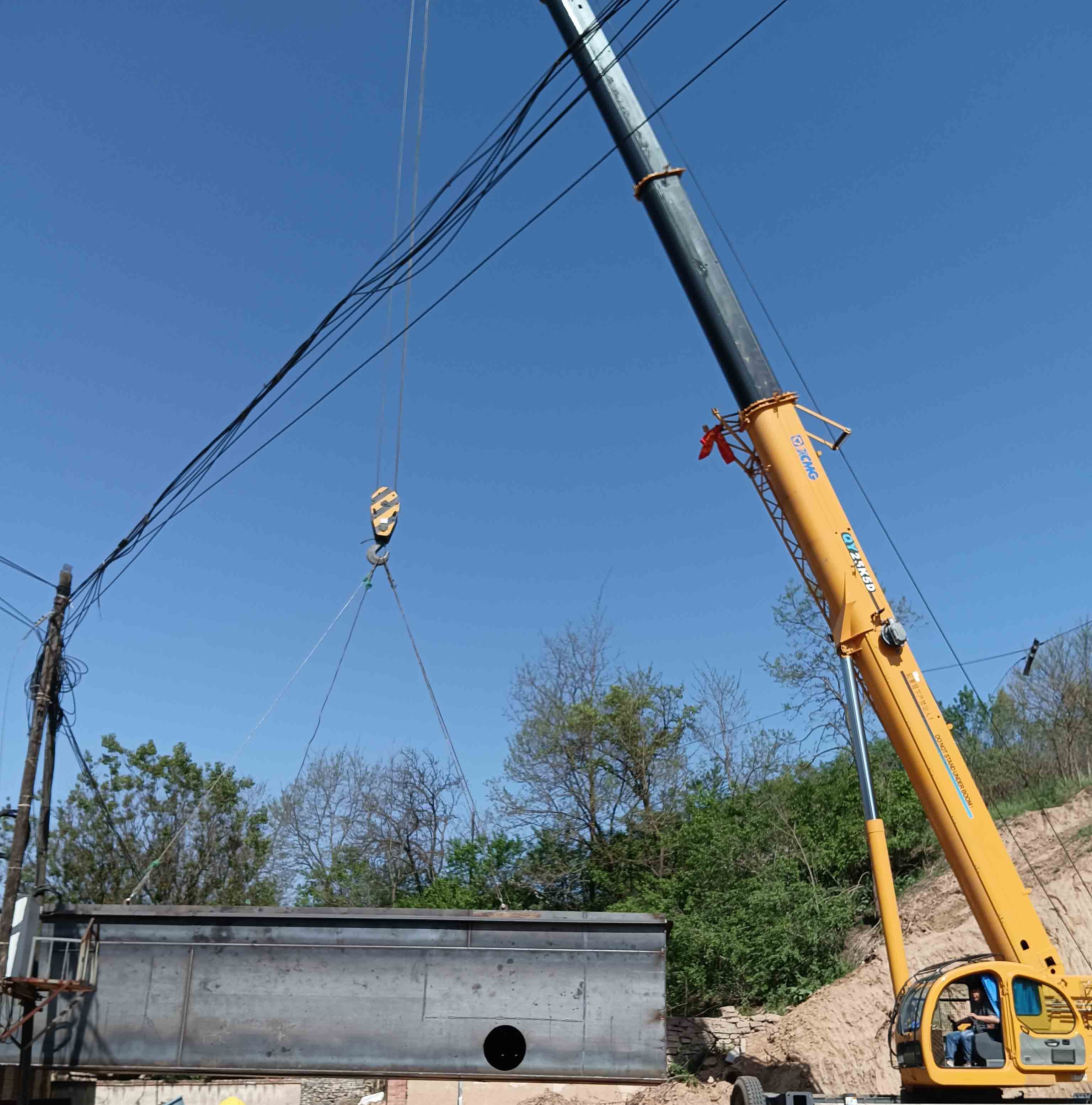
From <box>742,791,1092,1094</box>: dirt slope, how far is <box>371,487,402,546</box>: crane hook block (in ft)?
42.3

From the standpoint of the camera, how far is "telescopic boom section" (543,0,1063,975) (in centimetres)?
1198

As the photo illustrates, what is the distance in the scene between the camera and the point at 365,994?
13.6m

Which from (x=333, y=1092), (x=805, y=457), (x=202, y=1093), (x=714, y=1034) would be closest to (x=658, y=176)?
(x=805, y=457)

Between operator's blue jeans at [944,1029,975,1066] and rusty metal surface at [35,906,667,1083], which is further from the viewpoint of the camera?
rusty metal surface at [35,906,667,1083]

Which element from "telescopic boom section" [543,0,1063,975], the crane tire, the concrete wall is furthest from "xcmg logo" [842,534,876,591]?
the concrete wall

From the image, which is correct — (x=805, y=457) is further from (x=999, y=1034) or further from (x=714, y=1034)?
(x=714, y=1034)

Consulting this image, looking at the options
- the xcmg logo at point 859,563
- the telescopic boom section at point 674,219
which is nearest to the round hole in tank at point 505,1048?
the xcmg logo at point 859,563

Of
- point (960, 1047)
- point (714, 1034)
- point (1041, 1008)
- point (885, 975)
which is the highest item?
point (714, 1034)

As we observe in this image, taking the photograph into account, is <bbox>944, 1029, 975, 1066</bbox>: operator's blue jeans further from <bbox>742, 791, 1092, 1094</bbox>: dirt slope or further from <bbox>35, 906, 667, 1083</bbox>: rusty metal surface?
<bbox>742, 791, 1092, 1094</bbox>: dirt slope

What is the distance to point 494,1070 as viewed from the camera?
1327 centimetres

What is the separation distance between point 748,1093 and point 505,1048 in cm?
357

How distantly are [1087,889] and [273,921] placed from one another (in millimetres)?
15143

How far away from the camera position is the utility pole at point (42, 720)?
16.0m

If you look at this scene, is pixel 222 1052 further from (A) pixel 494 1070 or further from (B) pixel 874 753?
(B) pixel 874 753
